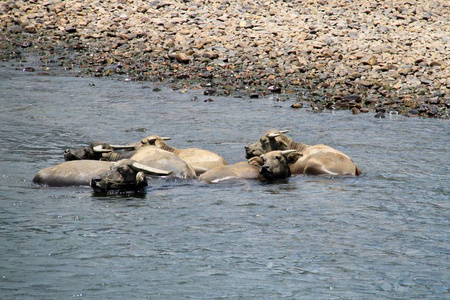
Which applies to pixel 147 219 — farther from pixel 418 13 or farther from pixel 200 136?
pixel 418 13

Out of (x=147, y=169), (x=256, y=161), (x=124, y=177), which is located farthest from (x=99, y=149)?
(x=256, y=161)

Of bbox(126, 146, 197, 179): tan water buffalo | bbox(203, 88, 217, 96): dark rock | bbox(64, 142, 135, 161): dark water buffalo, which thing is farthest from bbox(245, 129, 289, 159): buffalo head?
bbox(203, 88, 217, 96): dark rock

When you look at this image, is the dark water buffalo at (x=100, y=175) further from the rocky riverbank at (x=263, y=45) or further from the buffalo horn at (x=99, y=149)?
the rocky riverbank at (x=263, y=45)

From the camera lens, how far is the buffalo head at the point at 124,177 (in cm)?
1296

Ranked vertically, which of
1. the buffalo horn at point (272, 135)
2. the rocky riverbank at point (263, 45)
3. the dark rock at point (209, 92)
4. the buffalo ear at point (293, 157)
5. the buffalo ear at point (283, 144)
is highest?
the rocky riverbank at point (263, 45)

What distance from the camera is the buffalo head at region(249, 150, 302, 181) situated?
14141 millimetres

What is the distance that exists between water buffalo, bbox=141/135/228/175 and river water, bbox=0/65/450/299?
97 cm

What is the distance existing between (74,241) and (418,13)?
22530mm

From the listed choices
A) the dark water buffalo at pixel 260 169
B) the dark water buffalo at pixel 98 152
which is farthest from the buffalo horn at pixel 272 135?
the dark water buffalo at pixel 98 152

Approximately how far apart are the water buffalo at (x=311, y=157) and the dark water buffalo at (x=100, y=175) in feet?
9.66

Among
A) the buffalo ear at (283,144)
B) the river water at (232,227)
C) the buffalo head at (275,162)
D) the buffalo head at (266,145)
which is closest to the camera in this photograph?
the river water at (232,227)

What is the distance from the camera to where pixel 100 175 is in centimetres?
1315

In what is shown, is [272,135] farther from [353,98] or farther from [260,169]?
[353,98]

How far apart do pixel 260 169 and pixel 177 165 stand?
1.62 meters
